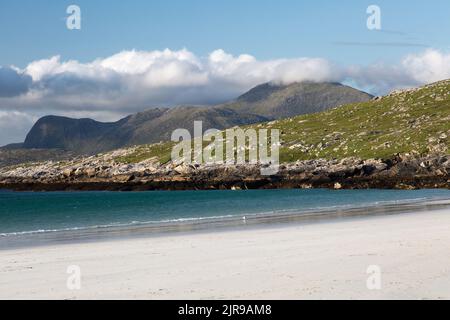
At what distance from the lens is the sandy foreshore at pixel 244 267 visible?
18.2 metres

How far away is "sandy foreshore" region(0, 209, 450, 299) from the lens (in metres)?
18.2

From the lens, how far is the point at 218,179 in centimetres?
18212

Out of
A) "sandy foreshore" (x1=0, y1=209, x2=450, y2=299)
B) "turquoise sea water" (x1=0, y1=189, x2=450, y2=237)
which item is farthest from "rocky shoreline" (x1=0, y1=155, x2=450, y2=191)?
"sandy foreshore" (x1=0, y1=209, x2=450, y2=299)

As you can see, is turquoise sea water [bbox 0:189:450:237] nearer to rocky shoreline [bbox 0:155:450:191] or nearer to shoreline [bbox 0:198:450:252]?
shoreline [bbox 0:198:450:252]

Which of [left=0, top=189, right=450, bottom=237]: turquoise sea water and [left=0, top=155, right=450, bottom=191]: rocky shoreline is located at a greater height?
[left=0, top=155, right=450, bottom=191]: rocky shoreline

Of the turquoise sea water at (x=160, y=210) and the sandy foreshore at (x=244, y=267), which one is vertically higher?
the sandy foreshore at (x=244, y=267)

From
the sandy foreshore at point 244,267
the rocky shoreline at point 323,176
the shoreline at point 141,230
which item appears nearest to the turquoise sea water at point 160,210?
the shoreline at point 141,230

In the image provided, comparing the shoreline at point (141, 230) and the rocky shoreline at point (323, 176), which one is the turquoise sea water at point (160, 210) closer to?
the shoreline at point (141, 230)

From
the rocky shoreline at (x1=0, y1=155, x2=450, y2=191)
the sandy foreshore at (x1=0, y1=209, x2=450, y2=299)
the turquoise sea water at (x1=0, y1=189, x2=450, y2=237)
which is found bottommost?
the turquoise sea water at (x1=0, y1=189, x2=450, y2=237)

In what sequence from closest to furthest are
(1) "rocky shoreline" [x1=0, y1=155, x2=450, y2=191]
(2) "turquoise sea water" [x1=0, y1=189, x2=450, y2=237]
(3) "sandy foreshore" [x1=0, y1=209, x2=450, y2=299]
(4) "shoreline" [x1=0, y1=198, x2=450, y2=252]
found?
(3) "sandy foreshore" [x1=0, y1=209, x2=450, y2=299] → (4) "shoreline" [x1=0, y1=198, x2=450, y2=252] → (2) "turquoise sea water" [x1=0, y1=189, x2=450, y2=237] → (1) "rocky shoreline" [x1=0, y1=155, x2=450, y2=191]

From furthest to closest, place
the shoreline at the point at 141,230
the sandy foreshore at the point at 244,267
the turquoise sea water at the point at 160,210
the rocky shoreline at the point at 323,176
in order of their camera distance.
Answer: the rocky shoreline at the point at 323,176, the turquoise sea water at the point at 160,210, the shoreline at the point at 141,230, the sandy foreshore at the point at 244,267

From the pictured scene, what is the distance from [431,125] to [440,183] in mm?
63193

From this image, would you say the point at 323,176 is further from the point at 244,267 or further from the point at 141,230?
the point at 244,267
